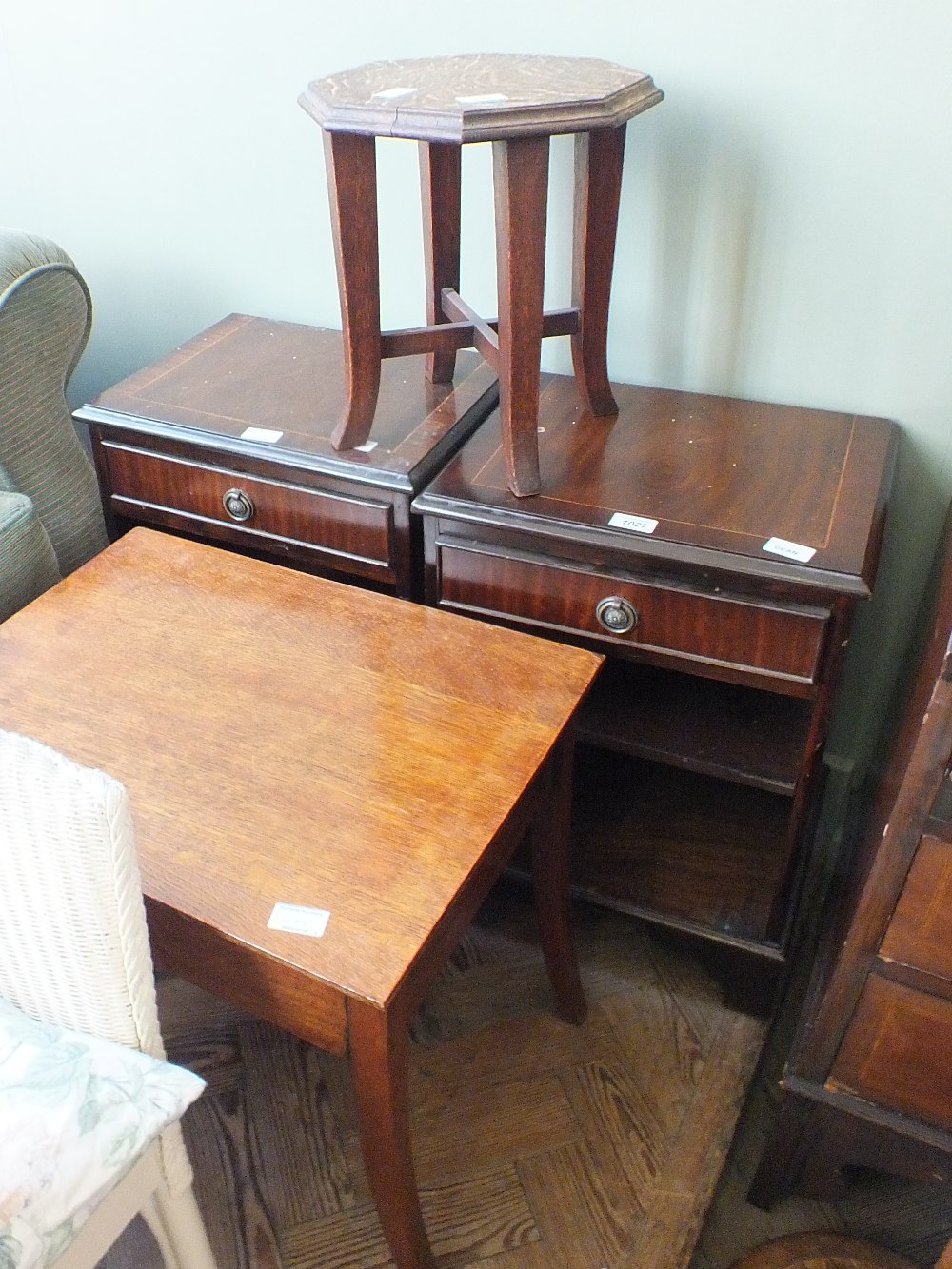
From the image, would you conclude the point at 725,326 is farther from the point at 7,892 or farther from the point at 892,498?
the point at 7,892

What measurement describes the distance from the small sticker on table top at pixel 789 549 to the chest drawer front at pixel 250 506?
0.42 m

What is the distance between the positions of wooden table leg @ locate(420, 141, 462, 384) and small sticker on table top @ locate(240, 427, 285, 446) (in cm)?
23

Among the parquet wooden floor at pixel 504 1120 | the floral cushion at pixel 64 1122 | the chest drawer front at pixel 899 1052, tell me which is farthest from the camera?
the parquet wooden floor at pixel 504 1120

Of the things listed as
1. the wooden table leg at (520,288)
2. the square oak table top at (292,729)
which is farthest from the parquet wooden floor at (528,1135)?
the wooden table leg at (520,288)

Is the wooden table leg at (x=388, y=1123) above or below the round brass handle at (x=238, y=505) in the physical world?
below

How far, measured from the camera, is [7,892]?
736mm

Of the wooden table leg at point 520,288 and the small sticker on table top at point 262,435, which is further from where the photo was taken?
the small sticker on table top at point 262,435

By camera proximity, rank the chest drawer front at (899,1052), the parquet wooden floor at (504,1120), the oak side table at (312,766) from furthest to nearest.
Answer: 1. the parquet wooden floor at (504,1120)
2. the chest drawer front at (899,1052)
3. the oak side table at (312,766)

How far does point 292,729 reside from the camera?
937 mm

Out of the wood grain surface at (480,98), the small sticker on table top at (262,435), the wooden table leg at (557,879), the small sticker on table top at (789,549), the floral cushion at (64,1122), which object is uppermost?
the wood grain surface at (480,98)

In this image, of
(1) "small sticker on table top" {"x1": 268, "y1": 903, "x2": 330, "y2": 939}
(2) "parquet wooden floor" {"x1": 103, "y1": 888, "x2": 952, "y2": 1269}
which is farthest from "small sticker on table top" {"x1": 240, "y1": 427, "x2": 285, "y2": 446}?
(2) "parquet wooden floor" {"x1": 103, "y1": 888, "x2": 952, "y2": 1269}

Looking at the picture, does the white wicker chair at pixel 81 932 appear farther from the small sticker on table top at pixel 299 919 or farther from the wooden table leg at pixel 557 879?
the wooden table leg at pixel 557 879

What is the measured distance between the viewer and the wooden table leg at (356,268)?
1022 mm

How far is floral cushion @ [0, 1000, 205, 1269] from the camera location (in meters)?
0.68
